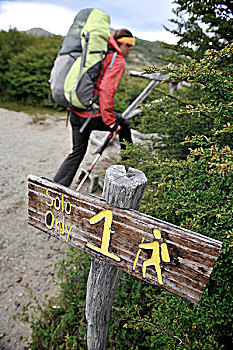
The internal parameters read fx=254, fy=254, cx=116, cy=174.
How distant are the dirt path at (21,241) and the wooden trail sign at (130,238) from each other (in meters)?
1.24

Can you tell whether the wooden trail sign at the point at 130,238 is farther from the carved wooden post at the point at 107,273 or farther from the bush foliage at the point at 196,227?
the bush foliage at the point at 196,227

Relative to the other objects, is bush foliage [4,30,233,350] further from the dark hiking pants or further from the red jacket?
the dark hiking pants

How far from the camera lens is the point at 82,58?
235 centimetres

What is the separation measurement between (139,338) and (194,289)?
1084 mm

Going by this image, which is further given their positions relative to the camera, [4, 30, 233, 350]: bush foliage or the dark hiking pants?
the dark hiking pants

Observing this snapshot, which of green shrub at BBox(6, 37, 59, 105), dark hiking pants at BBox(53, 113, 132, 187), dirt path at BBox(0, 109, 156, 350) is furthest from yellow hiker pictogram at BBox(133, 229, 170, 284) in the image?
green shrub at BBox(6, 37, 59, 105)

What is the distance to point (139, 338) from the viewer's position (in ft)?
5.54

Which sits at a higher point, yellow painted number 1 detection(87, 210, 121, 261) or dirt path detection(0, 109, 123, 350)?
yellow painted number 1 detection(87, 210, 121, 261)

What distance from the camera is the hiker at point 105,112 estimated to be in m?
2.48

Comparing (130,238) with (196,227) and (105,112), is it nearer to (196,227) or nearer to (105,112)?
(196,227)

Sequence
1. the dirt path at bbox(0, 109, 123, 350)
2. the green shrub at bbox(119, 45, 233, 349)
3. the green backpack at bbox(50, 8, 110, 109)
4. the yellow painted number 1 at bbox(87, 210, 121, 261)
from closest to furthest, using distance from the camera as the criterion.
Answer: the yellow painted number 1 at bbox(87, 210, 121, 261) < the green shrub at bbox(119, 45, 233, 349) < the dirt path at bbox(0, 109, 123, 350) < the green backpack at bbox(50, 8, 110, 109)

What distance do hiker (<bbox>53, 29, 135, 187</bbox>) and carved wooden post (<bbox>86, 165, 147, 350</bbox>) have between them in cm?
167

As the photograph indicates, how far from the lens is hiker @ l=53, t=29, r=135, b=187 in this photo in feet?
8.14

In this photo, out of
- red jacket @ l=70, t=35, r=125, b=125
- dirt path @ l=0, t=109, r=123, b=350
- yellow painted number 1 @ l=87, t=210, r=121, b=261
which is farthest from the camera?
red jacket @ l=70, t=35, r=125, b=125
